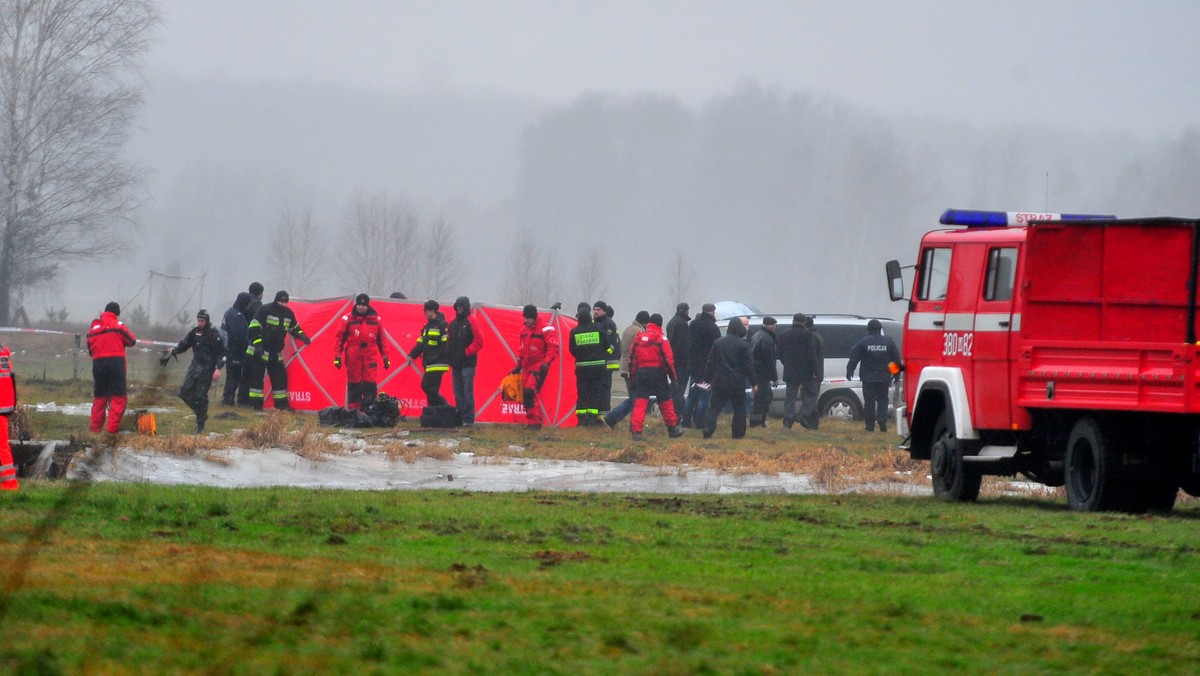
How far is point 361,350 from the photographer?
71.2 ft

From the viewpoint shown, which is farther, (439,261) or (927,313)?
(439,261)

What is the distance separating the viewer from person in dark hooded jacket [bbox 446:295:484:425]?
2177cm

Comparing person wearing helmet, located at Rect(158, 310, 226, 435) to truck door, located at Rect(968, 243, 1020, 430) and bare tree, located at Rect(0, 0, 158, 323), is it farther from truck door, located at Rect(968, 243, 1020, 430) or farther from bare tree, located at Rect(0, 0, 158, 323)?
bare tree, located at Rect(0, 0, 158, 323)

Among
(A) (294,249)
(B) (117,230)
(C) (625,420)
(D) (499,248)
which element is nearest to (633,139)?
(D) (499,248)

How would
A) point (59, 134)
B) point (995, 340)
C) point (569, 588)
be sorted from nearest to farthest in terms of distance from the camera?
point (569, 588) → point (995, 340) → point (59, 134)

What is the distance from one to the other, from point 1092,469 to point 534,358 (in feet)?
38.4

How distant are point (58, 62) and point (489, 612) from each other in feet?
169

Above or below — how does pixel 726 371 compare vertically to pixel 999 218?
below

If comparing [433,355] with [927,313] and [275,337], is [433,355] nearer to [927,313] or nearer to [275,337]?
[275,337]

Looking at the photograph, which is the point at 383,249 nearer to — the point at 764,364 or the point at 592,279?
the point at 592,279

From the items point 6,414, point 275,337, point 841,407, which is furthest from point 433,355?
point 6,414

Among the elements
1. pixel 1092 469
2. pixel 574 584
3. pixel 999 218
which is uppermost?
pixel 999 218

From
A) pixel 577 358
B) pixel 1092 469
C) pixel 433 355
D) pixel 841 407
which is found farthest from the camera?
pixel 841 407

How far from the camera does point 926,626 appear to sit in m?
5.79
